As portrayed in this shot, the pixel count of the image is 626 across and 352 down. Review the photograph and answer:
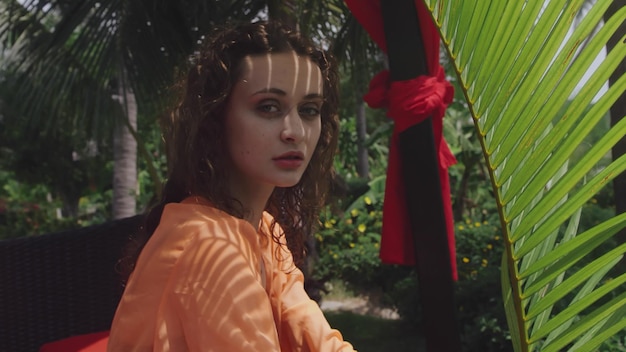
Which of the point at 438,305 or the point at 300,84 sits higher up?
the point at 300,84

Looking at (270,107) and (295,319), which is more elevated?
(270,107)

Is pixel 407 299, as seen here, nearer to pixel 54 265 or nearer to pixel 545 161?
pixel 54 265

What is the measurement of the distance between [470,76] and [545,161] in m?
0.17

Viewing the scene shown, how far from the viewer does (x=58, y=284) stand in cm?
205

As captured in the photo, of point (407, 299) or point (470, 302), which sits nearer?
point (470, 302)

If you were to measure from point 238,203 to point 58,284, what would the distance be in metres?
1.16

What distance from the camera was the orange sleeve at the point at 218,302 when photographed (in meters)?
0.91

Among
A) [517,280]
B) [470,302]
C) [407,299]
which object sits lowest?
[407,299]

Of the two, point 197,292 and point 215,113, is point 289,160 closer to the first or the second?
point 215,113

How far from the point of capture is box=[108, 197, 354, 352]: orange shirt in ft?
3.01

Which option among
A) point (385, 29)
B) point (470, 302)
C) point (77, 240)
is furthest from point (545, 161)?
point (470, 302)

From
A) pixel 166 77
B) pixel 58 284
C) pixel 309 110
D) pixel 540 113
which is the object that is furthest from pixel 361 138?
pixel 540 113

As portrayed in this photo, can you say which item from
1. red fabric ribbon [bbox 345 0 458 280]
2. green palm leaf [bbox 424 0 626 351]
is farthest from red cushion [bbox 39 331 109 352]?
green palm leaf [bbox 424 0 626 351]

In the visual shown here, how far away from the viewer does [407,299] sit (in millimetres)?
4137
